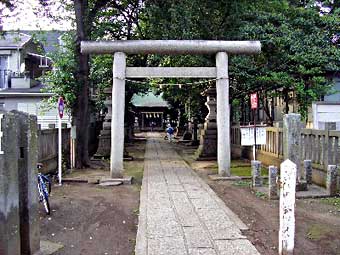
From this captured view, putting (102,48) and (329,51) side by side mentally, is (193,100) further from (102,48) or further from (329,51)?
(102,48)

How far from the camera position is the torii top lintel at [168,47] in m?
12.6

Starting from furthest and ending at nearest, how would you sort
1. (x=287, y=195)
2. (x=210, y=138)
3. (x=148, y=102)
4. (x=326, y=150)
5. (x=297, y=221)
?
(x=148, y=102), (x=210, y=138), (x=326, y=150), (x=297, y=221), (x=287, y=195)

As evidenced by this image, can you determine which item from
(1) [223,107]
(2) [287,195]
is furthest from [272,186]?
(2) [287,195]

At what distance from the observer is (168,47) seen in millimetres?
12750

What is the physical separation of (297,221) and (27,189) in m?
4.62

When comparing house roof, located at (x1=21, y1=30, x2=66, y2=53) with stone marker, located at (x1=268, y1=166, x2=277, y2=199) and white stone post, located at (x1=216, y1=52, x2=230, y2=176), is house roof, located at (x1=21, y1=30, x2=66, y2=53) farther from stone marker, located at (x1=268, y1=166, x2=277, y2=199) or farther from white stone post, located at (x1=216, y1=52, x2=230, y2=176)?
stone marker, located at (x1=268, y1=166, x2=277, y2=199)

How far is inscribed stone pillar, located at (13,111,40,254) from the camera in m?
5.16

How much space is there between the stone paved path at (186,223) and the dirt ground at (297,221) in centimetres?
26

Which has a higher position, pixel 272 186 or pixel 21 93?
pixel 21 93

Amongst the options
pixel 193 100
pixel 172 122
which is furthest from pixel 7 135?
pixel 172 122

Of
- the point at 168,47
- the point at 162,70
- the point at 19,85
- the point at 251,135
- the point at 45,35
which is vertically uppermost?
the point at 45,35

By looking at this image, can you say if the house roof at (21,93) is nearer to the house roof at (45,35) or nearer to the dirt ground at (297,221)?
the house roof at (45,35)

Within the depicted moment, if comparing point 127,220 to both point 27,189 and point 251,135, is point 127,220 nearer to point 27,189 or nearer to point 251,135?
point 27,189

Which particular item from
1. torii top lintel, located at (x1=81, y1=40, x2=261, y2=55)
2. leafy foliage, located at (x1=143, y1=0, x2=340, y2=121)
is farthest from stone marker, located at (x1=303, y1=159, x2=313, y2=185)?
leafy foliage, located at (x1=143, y1=0, x2=340, y2=121)
